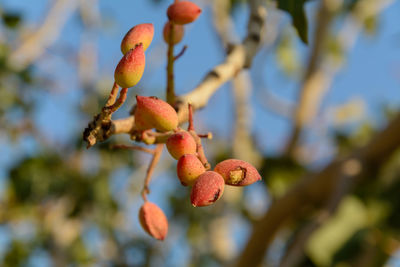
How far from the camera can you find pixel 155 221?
2.32 feet

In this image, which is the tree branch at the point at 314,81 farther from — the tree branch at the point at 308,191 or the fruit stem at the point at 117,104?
the fruit stem at the point at 117,104

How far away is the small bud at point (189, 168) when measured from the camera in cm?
54

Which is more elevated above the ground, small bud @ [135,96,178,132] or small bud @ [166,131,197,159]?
small bud @ [135,96,178,132]

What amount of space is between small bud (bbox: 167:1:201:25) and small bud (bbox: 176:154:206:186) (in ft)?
0.89

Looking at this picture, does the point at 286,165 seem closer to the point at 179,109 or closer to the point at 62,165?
the point at 62,165

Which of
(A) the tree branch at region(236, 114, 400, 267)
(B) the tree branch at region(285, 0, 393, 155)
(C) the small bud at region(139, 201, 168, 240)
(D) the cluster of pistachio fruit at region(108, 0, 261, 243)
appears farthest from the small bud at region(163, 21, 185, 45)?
(B) the tree branch at region(285, 0, 393, 155)

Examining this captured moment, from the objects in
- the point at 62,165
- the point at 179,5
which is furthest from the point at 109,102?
the point at 62,165

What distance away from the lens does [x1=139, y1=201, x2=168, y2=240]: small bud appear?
2.32ft

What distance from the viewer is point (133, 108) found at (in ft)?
2.37

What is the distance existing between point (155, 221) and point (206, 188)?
0.21m

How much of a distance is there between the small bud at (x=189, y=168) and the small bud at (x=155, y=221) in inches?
7.0

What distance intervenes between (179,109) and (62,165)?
2922mm

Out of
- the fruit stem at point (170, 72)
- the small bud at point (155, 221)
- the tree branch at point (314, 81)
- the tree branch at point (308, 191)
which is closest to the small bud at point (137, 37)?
the fruit stem at point (170, 72)

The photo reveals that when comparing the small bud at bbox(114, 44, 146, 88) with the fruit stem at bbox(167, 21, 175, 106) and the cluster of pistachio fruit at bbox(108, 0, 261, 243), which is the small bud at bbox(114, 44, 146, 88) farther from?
the fruit stem at bbox(167, 21, 175, 106)
